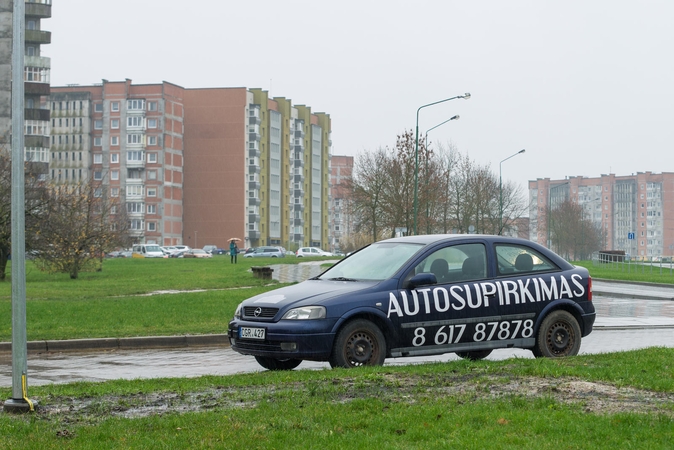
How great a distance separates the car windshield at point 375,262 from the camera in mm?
11477

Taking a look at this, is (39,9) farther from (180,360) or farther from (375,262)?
(375,262)

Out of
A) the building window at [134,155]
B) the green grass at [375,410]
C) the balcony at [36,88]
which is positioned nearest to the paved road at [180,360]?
the green grass at [375,410]

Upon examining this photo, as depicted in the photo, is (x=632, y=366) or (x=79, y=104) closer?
(x=632, y=366)

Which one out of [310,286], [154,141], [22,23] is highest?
[154,141]

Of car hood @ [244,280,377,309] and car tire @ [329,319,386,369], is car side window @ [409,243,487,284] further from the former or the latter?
car tire @ [329,319,386,369]

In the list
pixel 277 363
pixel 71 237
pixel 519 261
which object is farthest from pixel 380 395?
pixel 71 237

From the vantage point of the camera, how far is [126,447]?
6.22 meters

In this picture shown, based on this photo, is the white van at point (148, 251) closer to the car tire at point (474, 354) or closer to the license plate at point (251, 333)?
the car tire at point (474, 354)

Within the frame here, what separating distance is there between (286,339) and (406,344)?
1.40 meters

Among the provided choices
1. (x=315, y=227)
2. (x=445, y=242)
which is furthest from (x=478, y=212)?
(x=315, y=227)

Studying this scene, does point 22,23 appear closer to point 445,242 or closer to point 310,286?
point 310,286

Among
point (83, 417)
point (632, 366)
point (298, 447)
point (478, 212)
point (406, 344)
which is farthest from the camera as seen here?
point (478, 212)

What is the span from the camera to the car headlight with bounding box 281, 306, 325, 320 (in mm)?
10617

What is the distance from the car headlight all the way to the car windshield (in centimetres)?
98
